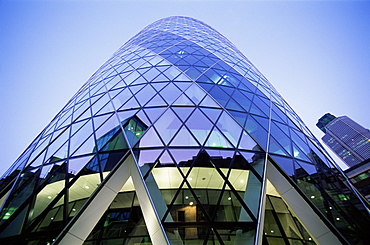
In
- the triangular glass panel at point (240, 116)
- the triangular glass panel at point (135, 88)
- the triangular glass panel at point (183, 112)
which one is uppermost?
the triangular glass panel at point (135, 88)

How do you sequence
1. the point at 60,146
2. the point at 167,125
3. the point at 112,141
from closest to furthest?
the point at 112,141, the point at 167,125, the point at 60,146

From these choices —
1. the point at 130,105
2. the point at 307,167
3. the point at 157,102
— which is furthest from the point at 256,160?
the point at 130,105

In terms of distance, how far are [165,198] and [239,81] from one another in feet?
39.5

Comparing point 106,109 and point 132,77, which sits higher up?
point 132,77

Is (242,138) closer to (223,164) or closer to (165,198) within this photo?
(223,164)

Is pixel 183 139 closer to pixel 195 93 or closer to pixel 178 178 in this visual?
pixel 178 178

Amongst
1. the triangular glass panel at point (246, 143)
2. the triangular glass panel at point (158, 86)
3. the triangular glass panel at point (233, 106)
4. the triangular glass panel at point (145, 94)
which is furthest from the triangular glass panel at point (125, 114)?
the triangular glass panel at point (246, 143)

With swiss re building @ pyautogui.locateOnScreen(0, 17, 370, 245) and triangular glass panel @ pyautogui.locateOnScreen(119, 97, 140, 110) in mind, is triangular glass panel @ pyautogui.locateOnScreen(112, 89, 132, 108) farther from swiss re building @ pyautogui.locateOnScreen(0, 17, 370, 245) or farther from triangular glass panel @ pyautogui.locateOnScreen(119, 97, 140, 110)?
triangular glass panel @ pyautogui.locateOnScreen(119, 97, 140, 110)

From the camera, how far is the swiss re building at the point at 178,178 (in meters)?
7.53

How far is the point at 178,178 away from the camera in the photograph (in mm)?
8383

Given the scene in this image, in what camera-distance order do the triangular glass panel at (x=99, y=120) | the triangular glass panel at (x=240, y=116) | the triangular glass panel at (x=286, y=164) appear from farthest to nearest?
the triangular glass panel at (x=99, y=120)
the triangular glass panel at (x=240, y=116)
the triangular glass panel at (x=286, y=164)

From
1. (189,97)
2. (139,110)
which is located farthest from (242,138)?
(139,110)

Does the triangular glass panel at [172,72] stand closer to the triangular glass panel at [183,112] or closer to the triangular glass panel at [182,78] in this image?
the triangular glass panel at [182,78]

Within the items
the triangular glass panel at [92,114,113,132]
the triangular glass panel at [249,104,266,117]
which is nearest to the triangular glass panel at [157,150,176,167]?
the triangular glass panel at [92,114,113,132]
